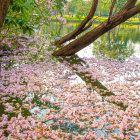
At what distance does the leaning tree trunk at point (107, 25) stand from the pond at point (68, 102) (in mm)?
2091

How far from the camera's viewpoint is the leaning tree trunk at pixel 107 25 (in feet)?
28.5

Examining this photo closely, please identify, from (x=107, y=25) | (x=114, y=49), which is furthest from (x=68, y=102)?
(x=114, y=49)

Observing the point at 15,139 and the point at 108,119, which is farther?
the point at 108,119

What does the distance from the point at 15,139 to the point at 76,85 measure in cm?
306

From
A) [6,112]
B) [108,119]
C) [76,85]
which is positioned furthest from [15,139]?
[76,85]

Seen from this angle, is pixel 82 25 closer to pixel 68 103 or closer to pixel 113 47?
pixel 113 47

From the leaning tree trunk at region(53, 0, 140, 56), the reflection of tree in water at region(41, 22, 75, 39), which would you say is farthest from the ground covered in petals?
the reflection of tree in water at region(41, 22, 75, 39)

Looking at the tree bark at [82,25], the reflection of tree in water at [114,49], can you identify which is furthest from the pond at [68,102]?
the reflection of tree in water at [114,49]

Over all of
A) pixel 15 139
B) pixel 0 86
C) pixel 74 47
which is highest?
pixel 74 47

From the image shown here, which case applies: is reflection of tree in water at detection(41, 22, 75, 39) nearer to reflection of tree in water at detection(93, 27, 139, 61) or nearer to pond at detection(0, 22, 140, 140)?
reflection of tree in water at detection(93, 27, 139, 61)

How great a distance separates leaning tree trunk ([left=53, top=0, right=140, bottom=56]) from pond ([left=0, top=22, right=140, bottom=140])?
209cm

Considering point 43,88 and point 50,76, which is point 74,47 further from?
point 43,88

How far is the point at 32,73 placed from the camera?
686 centimetres

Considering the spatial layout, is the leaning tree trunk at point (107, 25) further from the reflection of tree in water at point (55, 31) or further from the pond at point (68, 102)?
the reflection of tree in water at point (55, 31)
